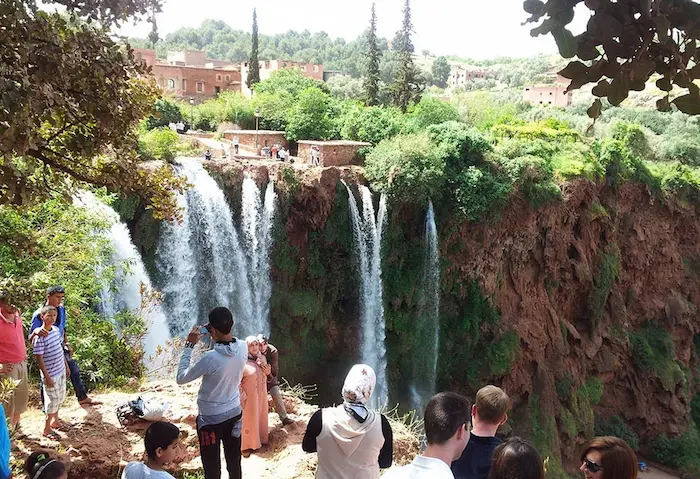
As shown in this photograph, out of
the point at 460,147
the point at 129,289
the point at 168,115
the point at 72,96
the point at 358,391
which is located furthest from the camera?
the point at 168,115

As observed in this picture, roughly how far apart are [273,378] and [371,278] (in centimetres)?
1253

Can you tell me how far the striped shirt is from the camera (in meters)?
5.59

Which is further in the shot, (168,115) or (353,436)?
(168,115)

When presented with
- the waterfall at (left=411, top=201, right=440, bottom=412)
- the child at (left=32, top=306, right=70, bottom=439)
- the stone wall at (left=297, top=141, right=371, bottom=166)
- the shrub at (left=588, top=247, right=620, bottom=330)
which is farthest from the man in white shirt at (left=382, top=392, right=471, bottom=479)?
the shrub at (left=588, top=247, right=620, bottom=330)

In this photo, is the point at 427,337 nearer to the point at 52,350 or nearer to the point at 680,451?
the point at 680,451

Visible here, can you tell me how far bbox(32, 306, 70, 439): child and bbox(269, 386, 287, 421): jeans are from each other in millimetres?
2135

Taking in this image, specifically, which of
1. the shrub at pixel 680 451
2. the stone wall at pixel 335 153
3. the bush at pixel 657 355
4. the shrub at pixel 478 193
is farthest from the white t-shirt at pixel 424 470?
the bush at pixel 657 355

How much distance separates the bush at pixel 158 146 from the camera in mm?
15945

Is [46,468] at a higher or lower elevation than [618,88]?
lower

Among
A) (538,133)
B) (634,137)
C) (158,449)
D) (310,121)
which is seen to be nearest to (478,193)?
(538,133)

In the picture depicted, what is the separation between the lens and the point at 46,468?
3.09 m

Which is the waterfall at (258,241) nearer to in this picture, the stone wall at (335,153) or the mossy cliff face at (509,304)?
the mossy cliff face at (509,304)

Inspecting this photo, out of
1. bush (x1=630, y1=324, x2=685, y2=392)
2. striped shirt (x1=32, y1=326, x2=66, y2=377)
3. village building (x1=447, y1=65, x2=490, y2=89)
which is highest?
village building (x1=447, y1=65, x2=490, y2=89)

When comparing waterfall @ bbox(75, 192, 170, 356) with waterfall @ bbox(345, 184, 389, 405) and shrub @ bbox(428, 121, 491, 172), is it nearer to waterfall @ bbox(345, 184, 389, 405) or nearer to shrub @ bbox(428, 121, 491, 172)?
waterfall @ bbox(345, 184, 389, 405)
